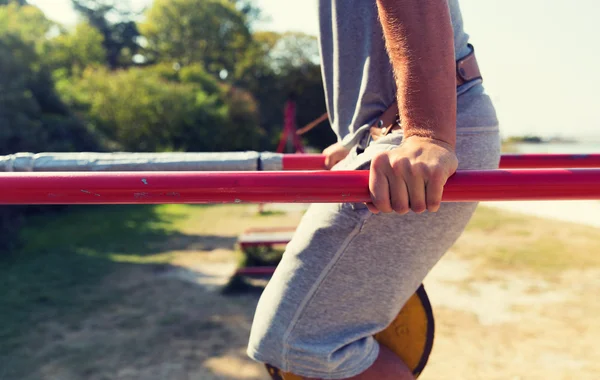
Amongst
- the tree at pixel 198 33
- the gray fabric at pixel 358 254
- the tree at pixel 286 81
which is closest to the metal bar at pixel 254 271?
the gray fabric at pixel 358 254

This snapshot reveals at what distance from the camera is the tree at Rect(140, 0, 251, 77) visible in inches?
1003

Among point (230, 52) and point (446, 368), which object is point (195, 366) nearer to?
point (446, 368)

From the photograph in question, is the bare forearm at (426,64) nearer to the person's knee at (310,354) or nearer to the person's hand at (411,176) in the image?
the person's hand at (411,176)

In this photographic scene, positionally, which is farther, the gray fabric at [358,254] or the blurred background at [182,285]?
the blurred background at [182,285]

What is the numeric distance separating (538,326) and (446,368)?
932mm

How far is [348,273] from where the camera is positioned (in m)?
1.04

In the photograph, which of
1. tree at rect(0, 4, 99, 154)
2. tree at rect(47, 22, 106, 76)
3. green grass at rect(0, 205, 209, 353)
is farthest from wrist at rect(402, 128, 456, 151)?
tree at rect(47, 22, 106, 76)

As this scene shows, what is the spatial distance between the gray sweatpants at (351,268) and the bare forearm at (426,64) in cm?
12

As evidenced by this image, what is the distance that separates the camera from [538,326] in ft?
11.3

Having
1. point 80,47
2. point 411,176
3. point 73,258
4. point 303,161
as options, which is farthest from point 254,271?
point 80,47

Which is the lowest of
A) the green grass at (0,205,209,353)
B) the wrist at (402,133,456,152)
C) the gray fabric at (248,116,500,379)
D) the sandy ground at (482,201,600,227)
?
the sandy ground at (482,201,600,227)

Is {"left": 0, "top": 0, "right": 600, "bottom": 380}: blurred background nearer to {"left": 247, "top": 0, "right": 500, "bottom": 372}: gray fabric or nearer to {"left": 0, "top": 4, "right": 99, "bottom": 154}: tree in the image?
{"left": 0, "top": 4, "right": 99, "bottom": 154}: tree

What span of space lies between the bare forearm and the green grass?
302 centimetres

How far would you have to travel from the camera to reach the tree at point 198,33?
83.6ft
